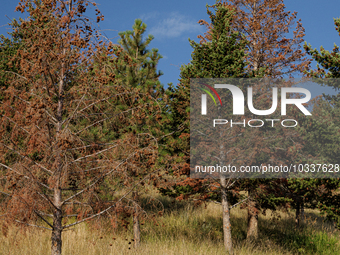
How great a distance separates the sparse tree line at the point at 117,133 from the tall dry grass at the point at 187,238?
0.94 m

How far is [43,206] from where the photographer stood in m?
6.50

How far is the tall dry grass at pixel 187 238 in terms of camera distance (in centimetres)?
991

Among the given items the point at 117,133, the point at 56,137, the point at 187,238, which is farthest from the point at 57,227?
the point at 187,238

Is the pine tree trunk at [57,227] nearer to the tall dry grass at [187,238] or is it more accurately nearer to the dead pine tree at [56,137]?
the dead pine tree at [56,137]

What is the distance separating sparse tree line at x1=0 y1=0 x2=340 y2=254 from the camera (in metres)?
6.27

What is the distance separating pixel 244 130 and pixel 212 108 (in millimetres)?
1508

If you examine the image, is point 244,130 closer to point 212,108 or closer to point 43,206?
point 212,108

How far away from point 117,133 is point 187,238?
6439mm

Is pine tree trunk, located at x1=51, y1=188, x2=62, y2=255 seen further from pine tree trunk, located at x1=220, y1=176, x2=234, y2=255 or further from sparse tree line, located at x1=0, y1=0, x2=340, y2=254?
pine tree trunk, located at x1=220, y1=176, x2=234, y2=255

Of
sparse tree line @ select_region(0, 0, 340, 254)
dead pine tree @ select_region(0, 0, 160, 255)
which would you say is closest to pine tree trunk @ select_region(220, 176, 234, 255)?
sparse tree line @ select_region(0, 0, 340, 254)

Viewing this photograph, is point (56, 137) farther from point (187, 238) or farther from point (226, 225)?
point (187, 238)

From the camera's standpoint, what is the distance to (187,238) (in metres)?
13.3

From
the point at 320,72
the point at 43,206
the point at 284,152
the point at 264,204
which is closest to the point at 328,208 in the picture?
the point at 284,152

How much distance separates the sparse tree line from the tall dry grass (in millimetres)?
942
